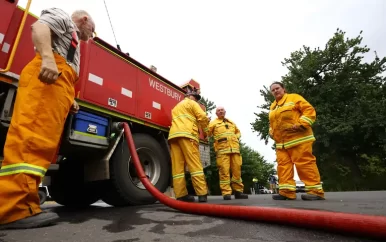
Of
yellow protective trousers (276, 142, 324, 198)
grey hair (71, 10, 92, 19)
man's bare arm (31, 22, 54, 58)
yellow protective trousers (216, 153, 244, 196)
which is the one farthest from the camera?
yellow protective trousers (216, 153, 244, 196)

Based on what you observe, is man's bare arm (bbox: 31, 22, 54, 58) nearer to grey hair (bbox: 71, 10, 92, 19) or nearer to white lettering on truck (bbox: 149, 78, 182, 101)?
grey hair (bbox: 71, 10, 92, 19)

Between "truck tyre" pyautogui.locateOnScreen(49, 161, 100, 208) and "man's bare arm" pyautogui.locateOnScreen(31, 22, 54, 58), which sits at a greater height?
"man's bare arm" pyautogui.locateOnScreen(31, 22, 54, 58)

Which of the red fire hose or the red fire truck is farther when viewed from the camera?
the red fire truck

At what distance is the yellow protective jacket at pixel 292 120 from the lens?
353 centimetres

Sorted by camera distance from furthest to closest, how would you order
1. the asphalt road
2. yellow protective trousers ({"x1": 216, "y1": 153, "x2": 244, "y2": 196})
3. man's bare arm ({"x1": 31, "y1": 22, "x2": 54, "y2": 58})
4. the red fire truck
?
1. yellow protective trousers ({"x1": 216, "y1": 153, "x2": 244, "y2": 196})
2. the red fire truck
3. man's bare arm ({"x1": 31, "y1": 22, "x2": 54, "y2": 58})
4. the asphalt road

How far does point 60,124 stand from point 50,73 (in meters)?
0.42

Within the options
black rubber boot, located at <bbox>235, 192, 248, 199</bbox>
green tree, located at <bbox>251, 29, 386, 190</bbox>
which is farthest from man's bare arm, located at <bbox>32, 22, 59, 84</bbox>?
green tree, located at <bbox>251, 29, 386, 190</bbox>

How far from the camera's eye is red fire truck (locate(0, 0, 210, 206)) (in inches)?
89.6

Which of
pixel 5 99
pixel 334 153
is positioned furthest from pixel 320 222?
pixel 334 153

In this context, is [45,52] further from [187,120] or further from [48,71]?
[187,120]

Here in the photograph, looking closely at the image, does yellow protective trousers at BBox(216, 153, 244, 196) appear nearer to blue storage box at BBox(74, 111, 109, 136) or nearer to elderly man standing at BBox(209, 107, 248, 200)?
elderly man standing at BBox(209, 107, 248, 200)

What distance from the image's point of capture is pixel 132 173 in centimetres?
348

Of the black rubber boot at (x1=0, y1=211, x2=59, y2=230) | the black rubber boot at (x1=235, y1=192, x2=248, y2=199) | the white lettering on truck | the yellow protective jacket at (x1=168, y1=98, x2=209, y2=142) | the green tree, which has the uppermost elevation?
the green tree

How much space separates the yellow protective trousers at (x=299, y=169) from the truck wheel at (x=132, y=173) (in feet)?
5.80
